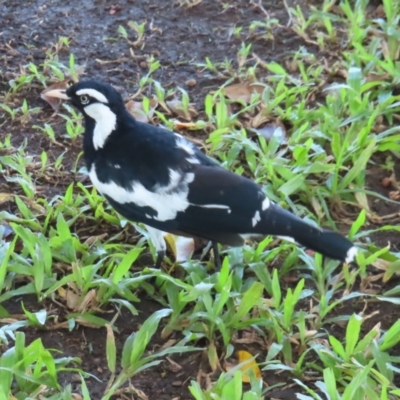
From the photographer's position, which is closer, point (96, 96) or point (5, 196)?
point (96, 96)

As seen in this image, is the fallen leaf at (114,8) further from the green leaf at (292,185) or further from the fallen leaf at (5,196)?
the green leaf at (292,185)

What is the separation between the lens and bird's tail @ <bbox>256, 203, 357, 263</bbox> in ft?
8.69

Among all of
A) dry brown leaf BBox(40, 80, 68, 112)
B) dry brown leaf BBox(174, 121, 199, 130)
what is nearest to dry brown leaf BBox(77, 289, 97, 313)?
dry brown leaf BBox(174, 121, 199, 130)

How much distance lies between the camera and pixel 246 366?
2506 millimetres

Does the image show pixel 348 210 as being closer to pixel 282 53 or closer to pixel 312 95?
pixel 312 95

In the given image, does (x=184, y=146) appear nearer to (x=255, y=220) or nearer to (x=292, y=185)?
(x=255, y=220)

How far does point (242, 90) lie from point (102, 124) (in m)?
1.41

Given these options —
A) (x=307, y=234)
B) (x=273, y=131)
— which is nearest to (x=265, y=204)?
(x=307, y=234)

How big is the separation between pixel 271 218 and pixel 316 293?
40cm

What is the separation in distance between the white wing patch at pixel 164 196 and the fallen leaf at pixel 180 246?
0.35m

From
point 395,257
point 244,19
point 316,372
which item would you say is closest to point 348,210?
point 395,257

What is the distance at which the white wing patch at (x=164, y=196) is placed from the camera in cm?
272

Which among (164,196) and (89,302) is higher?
(164,196)

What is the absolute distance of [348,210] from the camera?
332 centimetres
